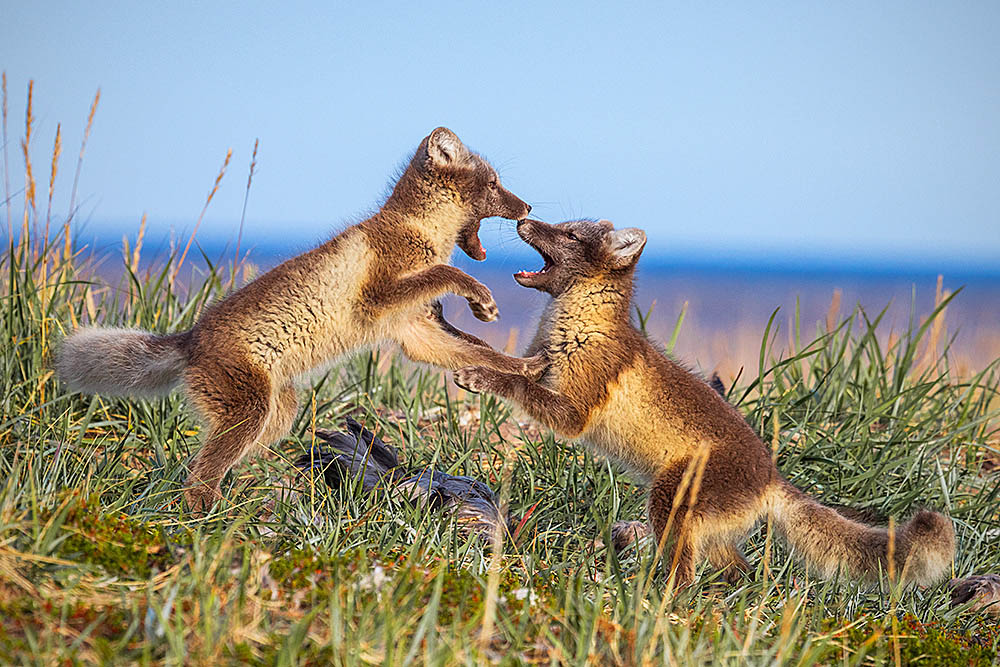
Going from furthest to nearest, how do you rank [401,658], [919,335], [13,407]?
[919,335] → [13,407] → [401,658]

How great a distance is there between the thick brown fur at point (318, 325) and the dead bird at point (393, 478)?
351 millimetres

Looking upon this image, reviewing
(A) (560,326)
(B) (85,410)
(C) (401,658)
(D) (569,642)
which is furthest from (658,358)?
(B) (85,410)

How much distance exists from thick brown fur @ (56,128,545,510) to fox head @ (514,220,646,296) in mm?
288

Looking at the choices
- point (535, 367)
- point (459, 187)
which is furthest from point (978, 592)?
point (459, 187)

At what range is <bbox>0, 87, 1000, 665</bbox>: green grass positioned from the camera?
2.76 meters

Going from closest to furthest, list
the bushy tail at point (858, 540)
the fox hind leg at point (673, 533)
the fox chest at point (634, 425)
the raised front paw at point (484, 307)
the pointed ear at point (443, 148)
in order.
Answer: the bushy tail at point (858, 540)
the fox hind leg at point (673, 533)
the fox chest at point (634, 425)
the raised front paw at point (484, 307)
the pointed ear at point (443, 148)

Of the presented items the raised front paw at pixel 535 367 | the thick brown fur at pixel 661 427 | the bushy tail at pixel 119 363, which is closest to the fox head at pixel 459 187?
the thick brown fur at pixel 661 427

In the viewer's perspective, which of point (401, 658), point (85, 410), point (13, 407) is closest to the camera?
point (401, 658)

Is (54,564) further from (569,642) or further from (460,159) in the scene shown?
(460,159)

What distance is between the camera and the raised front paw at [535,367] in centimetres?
492

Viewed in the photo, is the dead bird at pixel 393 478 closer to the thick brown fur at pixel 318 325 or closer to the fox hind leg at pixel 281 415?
the fox hind leg at pixel 281 415

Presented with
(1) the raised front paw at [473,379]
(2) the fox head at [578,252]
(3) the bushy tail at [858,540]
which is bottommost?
(3) the bushy tail at [858,540]

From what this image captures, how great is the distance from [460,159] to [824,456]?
2.89 metres

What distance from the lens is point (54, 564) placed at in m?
3.00
